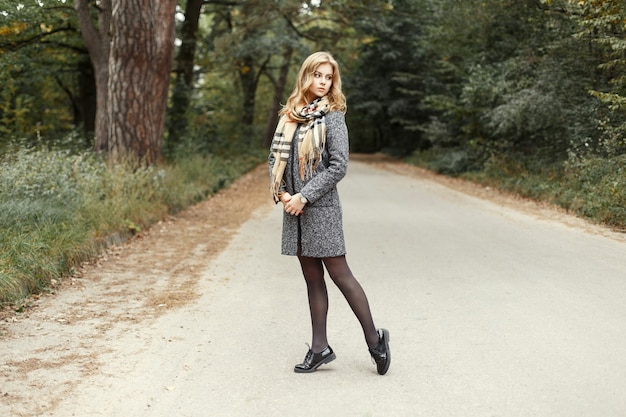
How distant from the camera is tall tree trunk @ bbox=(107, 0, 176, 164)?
40.8 feet

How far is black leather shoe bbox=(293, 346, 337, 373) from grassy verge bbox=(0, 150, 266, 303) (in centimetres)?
291

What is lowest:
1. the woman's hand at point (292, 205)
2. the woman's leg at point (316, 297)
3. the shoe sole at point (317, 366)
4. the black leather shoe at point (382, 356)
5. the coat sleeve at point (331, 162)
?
the shoe sole at point (317, 366)

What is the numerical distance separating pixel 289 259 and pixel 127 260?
2.03m

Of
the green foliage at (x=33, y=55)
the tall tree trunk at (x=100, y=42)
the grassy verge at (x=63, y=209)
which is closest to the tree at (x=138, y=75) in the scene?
the grassy verge at (x=63, y=209)

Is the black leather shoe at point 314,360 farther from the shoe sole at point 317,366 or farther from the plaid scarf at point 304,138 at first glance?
the plaid scarf at point 304,138

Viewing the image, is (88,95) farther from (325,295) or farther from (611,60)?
(325,295)

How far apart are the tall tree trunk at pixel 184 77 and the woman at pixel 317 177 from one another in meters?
16.1

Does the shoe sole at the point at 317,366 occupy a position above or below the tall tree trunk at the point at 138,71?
below

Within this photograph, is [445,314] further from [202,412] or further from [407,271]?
[202,412]

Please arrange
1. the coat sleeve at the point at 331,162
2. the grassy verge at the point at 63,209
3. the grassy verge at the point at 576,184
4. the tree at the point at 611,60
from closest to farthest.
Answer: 1. the coat sleeve at the point at 331,162
2. the grassy verge at the point at 63,209
3. the tree at the point at 611,60
4. the grassy verge at the point at 576,184

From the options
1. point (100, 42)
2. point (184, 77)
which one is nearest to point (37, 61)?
point (184, 77)

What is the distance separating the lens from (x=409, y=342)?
527 centimetres

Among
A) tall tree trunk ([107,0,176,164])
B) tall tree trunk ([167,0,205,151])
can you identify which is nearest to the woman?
tall tree trunk ([107,0,176,164])

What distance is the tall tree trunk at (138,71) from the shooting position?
12.4 meters
